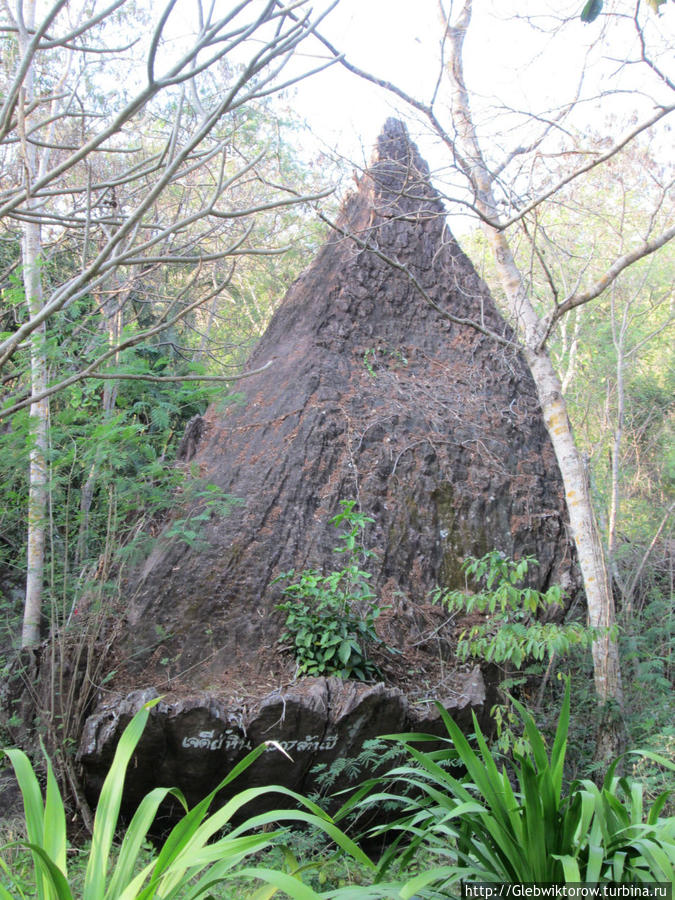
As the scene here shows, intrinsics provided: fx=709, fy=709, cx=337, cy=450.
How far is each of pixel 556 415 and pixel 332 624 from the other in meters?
2.52

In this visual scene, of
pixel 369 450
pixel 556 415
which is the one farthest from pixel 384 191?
pixel 556 415

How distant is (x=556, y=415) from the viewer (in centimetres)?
587

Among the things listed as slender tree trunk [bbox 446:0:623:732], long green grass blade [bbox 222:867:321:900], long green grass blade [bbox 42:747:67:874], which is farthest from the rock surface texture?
long green grass blade [bbox 222:867:321:900]

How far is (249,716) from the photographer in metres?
4.69

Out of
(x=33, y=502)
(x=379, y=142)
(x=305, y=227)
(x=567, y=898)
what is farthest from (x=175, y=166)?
(x=305, y=227)

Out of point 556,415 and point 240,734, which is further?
point 556,415

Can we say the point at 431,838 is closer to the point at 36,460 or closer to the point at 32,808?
the point at 32,808

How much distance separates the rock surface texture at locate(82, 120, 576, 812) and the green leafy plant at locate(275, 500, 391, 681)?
0.20 m

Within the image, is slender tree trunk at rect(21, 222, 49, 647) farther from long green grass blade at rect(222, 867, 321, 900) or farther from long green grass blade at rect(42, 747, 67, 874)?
long green grass blade at rect(222, 867, 321, 900)

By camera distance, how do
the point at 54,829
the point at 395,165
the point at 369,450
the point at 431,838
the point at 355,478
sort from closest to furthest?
1. the point at 54,829
2. the point at 431,838
3. the point at 355,478
4. the point at 369,450
5. the point at 395,165

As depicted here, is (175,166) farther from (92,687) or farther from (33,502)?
(92,687)

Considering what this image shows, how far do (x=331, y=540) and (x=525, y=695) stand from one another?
2115mm

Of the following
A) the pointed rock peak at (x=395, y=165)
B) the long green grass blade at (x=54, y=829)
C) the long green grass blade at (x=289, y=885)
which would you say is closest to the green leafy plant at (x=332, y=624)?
the long green grass blade at (x=54, y=829)

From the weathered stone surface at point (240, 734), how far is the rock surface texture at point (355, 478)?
0.01 meters
